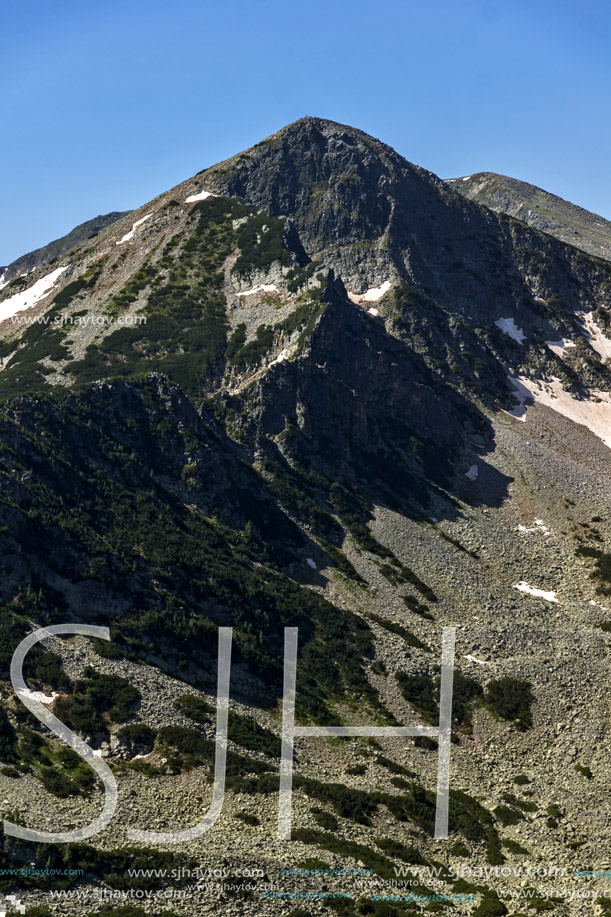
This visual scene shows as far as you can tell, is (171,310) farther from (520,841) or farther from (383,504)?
(520,841)

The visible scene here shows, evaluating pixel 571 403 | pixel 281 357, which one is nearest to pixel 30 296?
pixel 281 357

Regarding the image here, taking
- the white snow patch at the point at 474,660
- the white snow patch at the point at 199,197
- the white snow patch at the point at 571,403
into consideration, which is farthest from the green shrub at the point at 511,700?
the white snow patch at the point at 199,197

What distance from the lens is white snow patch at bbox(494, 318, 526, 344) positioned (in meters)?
168

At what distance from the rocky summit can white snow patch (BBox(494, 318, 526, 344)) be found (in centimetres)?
114

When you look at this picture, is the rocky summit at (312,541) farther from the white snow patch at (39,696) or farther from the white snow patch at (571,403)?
the white snow patch at (571,403)

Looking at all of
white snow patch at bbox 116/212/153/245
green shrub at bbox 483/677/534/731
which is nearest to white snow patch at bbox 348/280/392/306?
white snow patch at bbox 116/212/153/245

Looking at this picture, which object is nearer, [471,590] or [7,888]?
[7,888]

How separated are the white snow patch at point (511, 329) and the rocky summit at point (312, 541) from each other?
1.14 metres

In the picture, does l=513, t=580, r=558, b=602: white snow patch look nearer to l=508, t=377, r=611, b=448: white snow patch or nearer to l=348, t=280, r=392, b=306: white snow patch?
l=508, t=377, r=611, b=448: white snow patch

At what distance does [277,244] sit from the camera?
156m

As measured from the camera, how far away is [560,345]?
16925 cm

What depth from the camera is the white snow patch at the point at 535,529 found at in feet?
380

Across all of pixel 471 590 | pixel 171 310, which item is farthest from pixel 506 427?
pixel 171 310

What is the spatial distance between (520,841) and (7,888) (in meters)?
36.2
